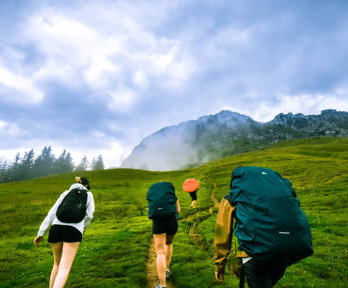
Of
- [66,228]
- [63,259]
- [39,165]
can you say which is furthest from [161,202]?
[39,165]

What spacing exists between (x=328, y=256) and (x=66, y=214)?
14.0 m

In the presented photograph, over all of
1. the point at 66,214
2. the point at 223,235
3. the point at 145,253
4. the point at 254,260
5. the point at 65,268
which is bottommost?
the point at 145,253

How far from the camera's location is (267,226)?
3.27m

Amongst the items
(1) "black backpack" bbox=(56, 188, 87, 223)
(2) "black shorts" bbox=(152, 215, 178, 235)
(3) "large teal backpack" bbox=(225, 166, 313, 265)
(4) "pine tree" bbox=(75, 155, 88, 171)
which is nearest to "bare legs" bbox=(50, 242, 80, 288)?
(1) "black backpack" bbox=(56, 188, 87, 223)

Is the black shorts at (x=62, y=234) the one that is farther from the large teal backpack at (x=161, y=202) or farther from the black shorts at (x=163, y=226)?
the black shorts at (x=163, y=226)

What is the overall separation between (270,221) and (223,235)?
1.22 metres

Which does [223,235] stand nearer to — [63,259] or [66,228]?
[66,228]

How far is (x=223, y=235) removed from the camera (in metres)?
4.10

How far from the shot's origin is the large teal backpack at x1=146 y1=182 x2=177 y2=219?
6.91m

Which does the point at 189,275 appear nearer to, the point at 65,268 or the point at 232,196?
the point at 65,268

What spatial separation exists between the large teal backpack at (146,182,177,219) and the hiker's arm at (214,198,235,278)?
301 centimetres

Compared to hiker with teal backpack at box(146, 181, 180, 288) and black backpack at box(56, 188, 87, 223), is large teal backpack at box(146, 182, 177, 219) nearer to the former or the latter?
hiker with teal backpack at box(146, 181, 180, 288)

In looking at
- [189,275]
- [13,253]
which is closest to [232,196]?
[189,275]

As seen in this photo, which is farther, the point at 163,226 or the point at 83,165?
the point at 83,165
